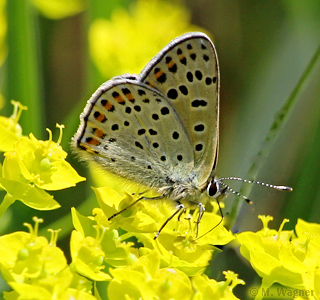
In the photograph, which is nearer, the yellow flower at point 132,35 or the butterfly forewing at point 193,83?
the butterfly forewing at point 193,83

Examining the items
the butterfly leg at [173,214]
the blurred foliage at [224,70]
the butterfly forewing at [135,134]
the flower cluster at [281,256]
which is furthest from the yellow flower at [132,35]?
the flower cluster at [281,256]

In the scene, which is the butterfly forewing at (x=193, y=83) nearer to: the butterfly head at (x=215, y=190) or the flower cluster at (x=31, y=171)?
the butterfly head at (x=215, y=190)

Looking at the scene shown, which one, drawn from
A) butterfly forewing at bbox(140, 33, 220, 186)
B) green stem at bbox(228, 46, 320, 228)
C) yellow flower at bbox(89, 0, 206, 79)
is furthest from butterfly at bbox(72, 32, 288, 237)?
yellow flower at bbox(89, 0, 206, 79)

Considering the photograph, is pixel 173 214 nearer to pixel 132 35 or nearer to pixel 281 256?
pixel 281 256

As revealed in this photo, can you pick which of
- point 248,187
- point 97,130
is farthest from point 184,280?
point 97,130

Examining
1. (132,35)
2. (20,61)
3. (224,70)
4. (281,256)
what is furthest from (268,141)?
(224,70)

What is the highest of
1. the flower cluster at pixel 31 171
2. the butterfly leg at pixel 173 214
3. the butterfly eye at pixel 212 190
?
the flower cluster at pixel 31 171

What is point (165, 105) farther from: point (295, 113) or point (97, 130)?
point (295, 113)
